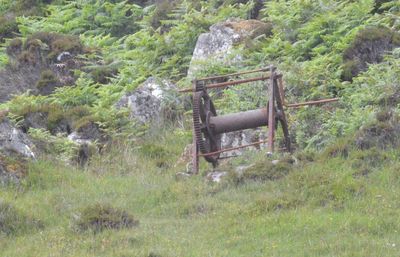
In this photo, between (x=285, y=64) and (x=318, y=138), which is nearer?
(x=318, y=138)

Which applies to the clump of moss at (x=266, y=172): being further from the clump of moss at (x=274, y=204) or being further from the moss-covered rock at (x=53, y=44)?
the moss-covered rock at (x=53, y=44)

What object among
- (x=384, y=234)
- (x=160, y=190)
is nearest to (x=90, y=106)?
(x=160, y=190)

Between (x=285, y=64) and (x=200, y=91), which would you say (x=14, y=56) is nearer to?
(x=285, y=64)

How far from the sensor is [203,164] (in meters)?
15.8

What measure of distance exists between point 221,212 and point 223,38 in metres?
10.5

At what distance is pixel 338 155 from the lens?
13945 millimetres

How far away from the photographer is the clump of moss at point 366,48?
18781 millimetres

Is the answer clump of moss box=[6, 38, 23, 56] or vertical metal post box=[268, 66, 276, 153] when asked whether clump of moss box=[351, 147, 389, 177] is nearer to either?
vertical metal post box=[268, 66, 276, 153]

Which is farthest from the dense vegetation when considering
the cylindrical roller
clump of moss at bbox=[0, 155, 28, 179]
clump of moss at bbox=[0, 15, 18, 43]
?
clump of moss at bbox=[0, 15, 18, 43]

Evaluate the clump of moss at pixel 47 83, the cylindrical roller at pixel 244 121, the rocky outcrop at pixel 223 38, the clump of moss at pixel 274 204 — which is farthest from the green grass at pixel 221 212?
the clump of moss at pixel 47 83

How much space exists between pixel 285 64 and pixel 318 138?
12.7ft

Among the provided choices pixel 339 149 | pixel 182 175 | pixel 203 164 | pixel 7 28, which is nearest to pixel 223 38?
pixel 203 164

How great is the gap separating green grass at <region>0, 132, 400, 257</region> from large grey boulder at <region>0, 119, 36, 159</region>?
1.37 feet

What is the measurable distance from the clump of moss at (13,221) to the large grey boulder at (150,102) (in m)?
6.99
